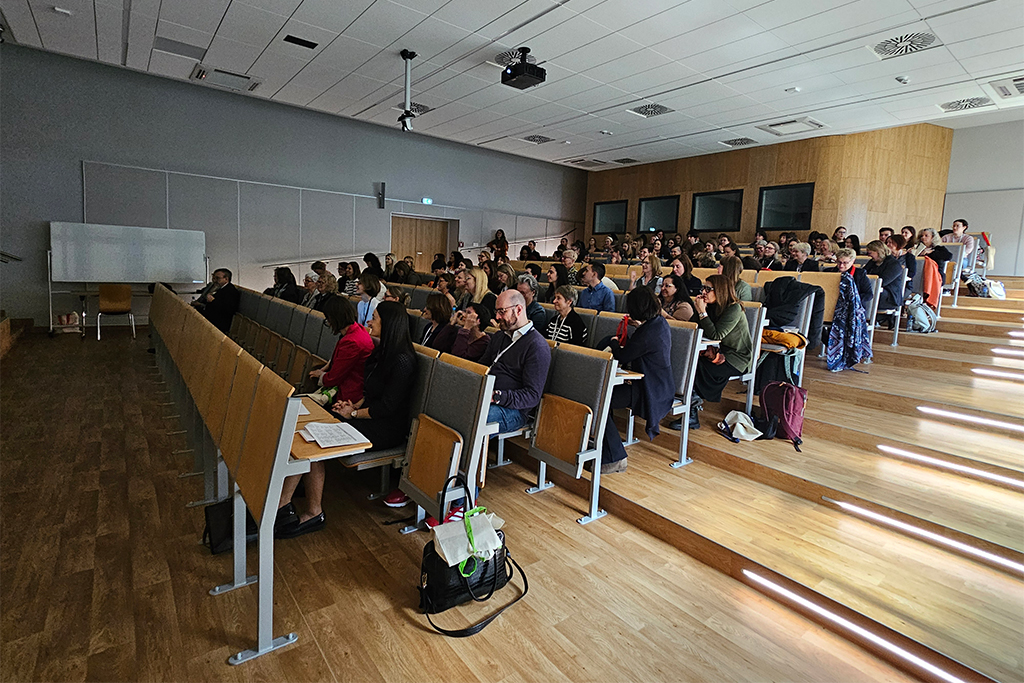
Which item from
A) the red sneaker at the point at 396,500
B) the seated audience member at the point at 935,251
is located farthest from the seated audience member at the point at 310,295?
the seated audience member at the point at 935,251

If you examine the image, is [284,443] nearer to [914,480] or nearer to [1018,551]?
[1018,551]

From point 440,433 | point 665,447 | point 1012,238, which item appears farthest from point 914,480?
point 1012,238

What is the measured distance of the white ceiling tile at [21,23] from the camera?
19.2 feet

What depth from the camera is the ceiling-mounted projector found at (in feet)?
19.8

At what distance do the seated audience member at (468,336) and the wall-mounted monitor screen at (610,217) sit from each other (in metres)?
10.5

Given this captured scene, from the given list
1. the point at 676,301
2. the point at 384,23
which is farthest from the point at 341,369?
the point at 384,23

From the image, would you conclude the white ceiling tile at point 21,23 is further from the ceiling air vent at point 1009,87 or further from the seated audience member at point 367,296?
the ceiling air vent at point 1009,87

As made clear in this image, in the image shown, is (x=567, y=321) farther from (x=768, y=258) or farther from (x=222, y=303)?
(x=222, y=303)

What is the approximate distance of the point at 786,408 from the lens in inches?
149

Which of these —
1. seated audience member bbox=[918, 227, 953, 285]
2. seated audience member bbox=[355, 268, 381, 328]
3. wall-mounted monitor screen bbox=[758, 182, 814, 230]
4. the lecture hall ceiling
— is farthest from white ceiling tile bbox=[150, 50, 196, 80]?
wall-mounted monitor screen bbox=[758, 182, 814, 230]

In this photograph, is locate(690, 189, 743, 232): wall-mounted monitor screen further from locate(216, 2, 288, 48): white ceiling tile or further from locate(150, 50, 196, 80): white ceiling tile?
locate(150, 50, 196, 80): white ceiling tile

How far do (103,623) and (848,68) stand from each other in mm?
8306

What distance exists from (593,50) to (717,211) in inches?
264

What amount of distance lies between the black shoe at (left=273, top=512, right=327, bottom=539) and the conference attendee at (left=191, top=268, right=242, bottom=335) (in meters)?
4.96
